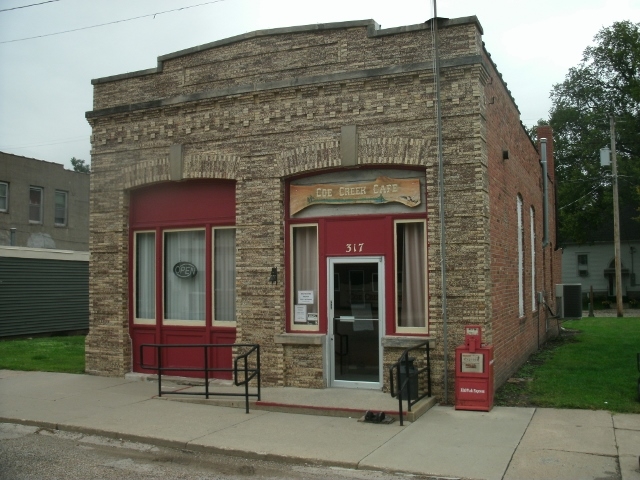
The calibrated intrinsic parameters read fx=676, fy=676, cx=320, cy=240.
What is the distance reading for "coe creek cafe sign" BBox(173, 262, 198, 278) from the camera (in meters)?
12.6

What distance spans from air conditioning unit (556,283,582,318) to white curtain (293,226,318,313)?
417 inches

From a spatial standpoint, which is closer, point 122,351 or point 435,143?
point 435,143

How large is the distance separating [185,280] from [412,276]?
14.5 ft

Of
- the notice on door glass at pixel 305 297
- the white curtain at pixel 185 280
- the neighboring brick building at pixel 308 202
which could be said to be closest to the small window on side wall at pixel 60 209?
the neighboring brick building at pixel 308 202

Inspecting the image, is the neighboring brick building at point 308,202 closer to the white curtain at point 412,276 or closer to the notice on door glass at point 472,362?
the white curtain at point 412,276

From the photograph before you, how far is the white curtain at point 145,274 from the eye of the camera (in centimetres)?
1305

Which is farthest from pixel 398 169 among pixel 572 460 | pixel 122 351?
pixel 122 351

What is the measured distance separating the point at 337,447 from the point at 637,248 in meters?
45.7

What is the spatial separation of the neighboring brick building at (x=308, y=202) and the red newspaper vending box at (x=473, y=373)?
47 centimetres

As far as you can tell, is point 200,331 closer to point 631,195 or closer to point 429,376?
point 429,376

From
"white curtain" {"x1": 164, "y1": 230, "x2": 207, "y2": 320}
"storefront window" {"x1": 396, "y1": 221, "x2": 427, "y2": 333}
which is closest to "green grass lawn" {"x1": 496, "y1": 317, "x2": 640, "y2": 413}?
"storefront window" {"x1": 396, "y1": 221, "x2": 427, "y2": 333}

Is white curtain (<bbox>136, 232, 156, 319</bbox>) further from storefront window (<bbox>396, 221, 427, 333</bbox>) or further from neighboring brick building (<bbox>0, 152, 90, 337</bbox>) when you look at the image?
neighboring brick building (<bbox>0, 152, 90, 337</bbox>)

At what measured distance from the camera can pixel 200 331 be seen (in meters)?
12.4

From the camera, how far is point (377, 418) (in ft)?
29.4
